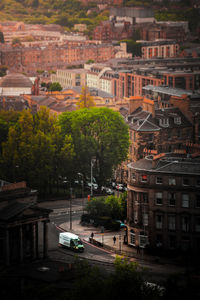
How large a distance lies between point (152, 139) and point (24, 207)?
52309 mm

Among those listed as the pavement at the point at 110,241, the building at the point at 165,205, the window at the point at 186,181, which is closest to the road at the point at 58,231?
the pavement at the point at 110,241

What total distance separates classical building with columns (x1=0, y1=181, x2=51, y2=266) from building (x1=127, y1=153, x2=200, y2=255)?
11.1 m

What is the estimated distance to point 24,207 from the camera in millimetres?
77250

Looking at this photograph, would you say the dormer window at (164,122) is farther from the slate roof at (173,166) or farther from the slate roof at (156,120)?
the slate roof at (173,166)

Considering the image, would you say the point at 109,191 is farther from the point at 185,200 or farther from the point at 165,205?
the point at 185,200

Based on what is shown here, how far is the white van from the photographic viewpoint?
83.6 metres

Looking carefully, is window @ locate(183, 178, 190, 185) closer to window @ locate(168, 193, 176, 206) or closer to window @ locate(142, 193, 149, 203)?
window @ locate(168, 193, 176, 206)

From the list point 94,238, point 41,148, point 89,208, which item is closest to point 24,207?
point 94,238

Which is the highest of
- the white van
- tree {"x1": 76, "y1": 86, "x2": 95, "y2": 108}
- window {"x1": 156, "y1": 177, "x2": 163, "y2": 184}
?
tree {"x1": 76, "y1": 86, "x2": 95, "y2": 108}

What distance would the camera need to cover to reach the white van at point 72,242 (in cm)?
8362

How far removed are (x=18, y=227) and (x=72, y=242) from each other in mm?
9527

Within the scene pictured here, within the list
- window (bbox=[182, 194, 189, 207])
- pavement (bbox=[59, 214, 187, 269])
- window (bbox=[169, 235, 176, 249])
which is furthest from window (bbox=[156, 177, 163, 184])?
pavement (bbox=[59, 214, 187, 269])

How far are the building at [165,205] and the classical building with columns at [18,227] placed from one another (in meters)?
11.1

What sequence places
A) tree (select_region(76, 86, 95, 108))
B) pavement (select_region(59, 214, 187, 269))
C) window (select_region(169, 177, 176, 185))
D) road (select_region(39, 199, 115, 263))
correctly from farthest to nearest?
tree (select_region(76, 86, 95, 108))
window (select_region(169, 177, 176, 185))
road (select_region(39, 199, 115, 263))
pavement (select_region(59, 214, 187, 269))
